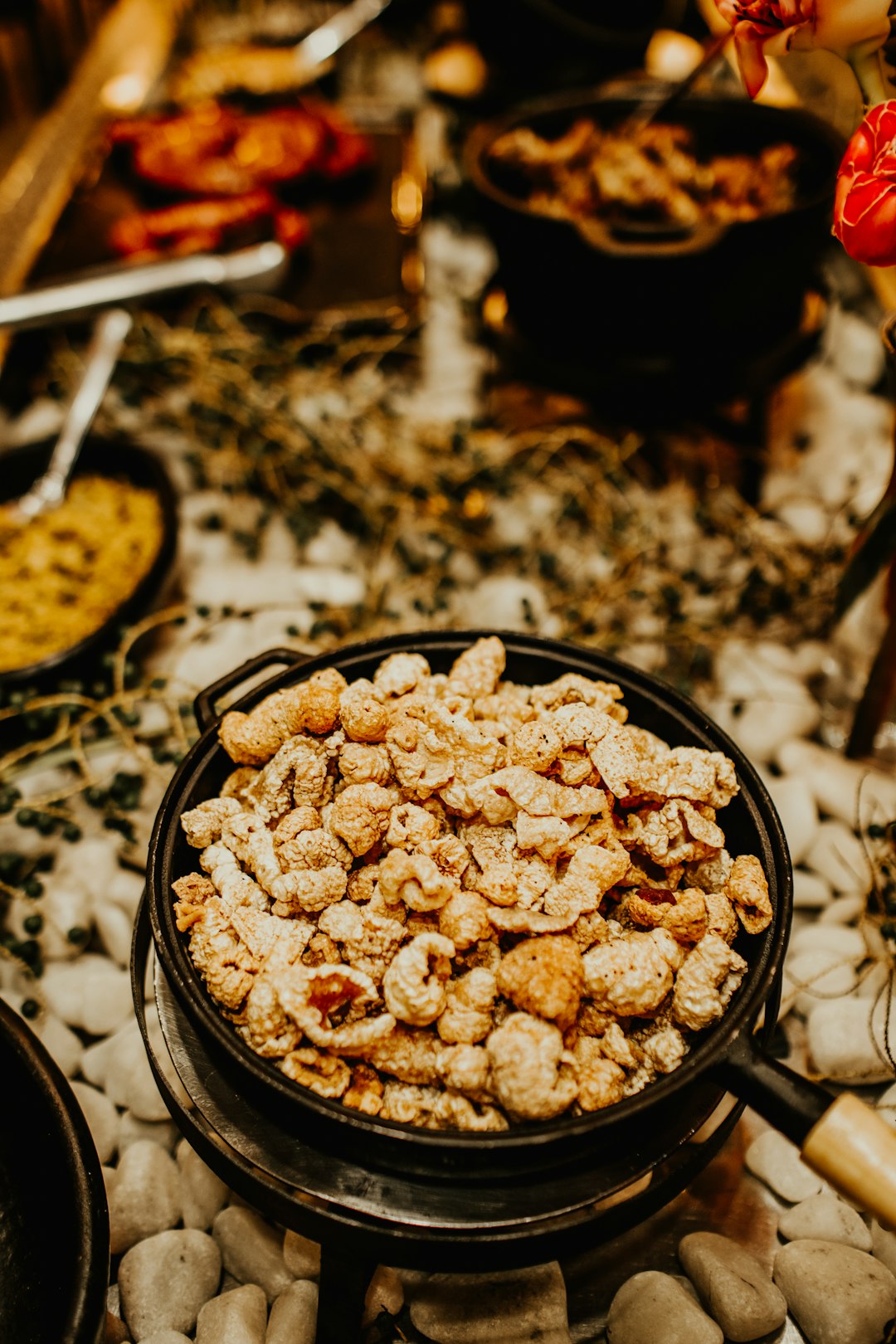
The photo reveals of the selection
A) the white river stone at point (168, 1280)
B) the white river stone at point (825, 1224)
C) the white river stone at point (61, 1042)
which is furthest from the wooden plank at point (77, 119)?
the white river stone at point (825, 1224)

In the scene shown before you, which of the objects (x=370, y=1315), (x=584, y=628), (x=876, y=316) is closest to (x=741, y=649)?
(x=584, y=628)

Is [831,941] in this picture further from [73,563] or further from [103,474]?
[103,474]

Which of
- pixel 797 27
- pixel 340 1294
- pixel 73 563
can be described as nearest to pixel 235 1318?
pixel 340 1294

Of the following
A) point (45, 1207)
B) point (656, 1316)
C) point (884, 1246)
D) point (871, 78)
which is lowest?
point (884, 1246)

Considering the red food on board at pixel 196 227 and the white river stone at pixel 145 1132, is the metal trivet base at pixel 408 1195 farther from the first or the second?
the red food on board at pixel 196 227

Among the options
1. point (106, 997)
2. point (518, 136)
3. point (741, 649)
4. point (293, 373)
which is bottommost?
point (741, 649)

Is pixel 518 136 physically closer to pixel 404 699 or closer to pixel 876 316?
pixel 876 316
